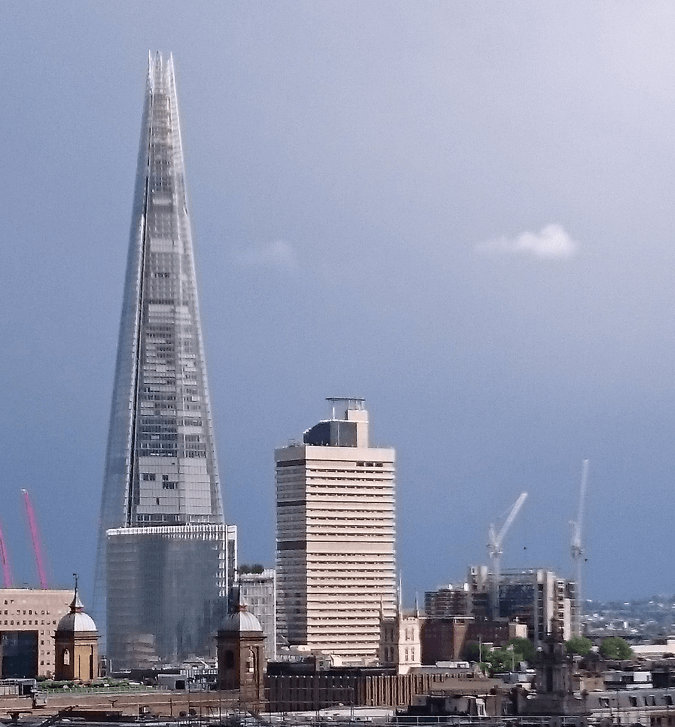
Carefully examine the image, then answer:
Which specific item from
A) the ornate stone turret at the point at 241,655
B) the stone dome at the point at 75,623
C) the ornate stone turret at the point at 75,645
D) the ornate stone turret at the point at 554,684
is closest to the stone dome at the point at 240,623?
the ornate stone turret at the point at 241,655

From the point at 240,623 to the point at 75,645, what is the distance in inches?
370

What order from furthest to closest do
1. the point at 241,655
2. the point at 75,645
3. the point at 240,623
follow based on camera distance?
the point at 75,645 < the point at 240,623 < the point at 241,655

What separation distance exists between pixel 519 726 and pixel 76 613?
42.4 m

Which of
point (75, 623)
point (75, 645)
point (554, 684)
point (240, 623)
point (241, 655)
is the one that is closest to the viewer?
point (554, 684)

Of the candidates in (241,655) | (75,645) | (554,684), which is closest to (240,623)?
(241,655)

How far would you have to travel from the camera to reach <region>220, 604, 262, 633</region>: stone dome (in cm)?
15025

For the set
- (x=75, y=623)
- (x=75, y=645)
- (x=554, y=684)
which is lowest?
(x=554, y=684)

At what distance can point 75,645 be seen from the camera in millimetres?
151375

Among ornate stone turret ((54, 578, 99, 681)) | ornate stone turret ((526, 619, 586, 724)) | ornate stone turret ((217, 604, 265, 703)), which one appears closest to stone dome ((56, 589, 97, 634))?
ornate stone turret ((54, 578, 99, 681))

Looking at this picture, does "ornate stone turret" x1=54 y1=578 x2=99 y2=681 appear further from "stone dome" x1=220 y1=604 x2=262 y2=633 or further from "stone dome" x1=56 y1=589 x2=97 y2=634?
"stone dome" x1=220 y1=604 x2=262 y2=633

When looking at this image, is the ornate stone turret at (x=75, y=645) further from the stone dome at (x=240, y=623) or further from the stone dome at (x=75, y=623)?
the stone dome at (x=240, y=623)

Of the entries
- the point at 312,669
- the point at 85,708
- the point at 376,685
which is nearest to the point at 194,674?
the point at 312,669

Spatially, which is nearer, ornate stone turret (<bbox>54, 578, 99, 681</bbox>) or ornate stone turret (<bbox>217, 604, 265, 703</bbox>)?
ornate stone turret (<bbox>217, 604, 265, 703</bbox>)

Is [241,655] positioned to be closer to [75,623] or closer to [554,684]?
[75,623]
